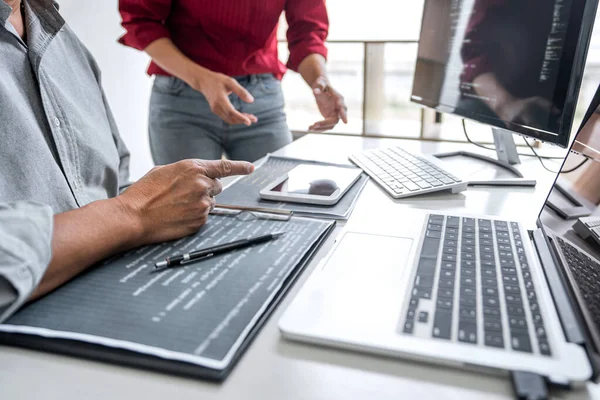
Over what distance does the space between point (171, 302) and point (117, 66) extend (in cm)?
219

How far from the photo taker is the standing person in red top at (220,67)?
1.27m

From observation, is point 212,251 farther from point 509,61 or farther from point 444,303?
point 509,61

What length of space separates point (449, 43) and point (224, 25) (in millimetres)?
597

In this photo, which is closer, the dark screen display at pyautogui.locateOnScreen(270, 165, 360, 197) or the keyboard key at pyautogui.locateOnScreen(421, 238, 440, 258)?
the keyboard key at pyautogui.locateOnScreen(421, 238, 440, 258)

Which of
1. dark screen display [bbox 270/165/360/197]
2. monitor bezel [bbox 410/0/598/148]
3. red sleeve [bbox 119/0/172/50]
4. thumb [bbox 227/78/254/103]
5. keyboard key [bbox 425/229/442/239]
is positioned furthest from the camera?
red sleeve [bbox 119/0/172/50]

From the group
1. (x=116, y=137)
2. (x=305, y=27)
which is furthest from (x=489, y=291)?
(x=305, y=27)

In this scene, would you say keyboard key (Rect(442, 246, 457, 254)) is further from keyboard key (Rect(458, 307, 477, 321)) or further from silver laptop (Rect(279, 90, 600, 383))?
keyboard key (Rect(458, 307, 477, 321))

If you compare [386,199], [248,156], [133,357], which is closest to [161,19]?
[248,156]

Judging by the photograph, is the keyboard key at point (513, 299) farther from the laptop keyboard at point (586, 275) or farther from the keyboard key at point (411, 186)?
the keyboard key at point (411, 186)

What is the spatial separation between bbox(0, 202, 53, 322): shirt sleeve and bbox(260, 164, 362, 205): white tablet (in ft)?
1.36

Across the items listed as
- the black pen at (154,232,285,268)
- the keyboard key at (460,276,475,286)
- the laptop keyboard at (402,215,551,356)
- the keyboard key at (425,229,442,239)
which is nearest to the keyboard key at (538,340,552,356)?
the laptop keyboard at (402,215,551,356)

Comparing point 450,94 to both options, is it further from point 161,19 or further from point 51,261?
point 51,261

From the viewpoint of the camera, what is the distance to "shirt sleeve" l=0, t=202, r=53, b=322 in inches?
17.8

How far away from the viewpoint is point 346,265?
58 centimetres
